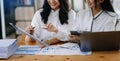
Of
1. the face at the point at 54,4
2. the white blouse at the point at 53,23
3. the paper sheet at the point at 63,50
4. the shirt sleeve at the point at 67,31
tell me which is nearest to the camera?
the paper sheet at the point at 63,50

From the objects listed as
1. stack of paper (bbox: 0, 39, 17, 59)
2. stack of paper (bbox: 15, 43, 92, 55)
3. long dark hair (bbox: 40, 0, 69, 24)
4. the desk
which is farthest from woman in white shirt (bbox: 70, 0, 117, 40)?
stack of paper (bbox: 0, 39, 17, 59)

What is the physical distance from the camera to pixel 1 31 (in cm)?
415

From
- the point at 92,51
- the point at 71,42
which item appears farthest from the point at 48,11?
the point at 92,51

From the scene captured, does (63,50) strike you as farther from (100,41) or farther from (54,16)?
(54,16)

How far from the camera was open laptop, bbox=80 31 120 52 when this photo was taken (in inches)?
59.1

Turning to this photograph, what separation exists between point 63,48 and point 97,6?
0.74 meters

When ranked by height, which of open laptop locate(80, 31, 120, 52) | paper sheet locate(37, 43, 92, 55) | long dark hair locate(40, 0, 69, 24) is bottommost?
paper sheet locate(37, 43, 92, 55)

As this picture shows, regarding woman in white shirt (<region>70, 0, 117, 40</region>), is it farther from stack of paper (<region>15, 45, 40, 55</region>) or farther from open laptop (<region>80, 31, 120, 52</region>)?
stack of paper (<region>15, 45, 40, 55</region>)

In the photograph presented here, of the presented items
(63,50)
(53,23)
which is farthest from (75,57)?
(53,23)

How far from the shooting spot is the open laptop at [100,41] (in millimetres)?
1502

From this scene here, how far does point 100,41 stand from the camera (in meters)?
1.53

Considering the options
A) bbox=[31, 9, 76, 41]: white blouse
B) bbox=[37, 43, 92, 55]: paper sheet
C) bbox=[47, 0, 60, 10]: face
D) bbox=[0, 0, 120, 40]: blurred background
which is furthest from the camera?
bbox=[0, 0, 120, 40]: blurred background

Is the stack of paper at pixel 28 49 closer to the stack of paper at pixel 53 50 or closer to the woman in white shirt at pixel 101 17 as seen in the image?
the stack of paper at pixel 53 50

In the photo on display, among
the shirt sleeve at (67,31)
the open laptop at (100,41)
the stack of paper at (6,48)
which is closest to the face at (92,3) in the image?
the shirt sleeve at (67,31)
